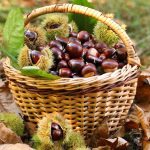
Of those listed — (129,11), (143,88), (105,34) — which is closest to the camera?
(105,34)

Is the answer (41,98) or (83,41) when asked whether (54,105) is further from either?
(83,41)

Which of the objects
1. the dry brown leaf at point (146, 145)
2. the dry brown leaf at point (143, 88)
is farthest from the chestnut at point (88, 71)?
the dry brown leaf at point (143, 88)

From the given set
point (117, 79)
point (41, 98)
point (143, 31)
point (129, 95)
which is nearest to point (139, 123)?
point (129, 95)

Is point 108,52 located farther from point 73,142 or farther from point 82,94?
point 73,142

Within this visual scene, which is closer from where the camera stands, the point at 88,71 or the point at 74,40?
the point at 88,71

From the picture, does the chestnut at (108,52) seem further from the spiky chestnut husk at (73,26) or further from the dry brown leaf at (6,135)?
the dry brown leaf at (6,135)

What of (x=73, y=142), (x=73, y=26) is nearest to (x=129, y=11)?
Result: (x=73, y=26)
